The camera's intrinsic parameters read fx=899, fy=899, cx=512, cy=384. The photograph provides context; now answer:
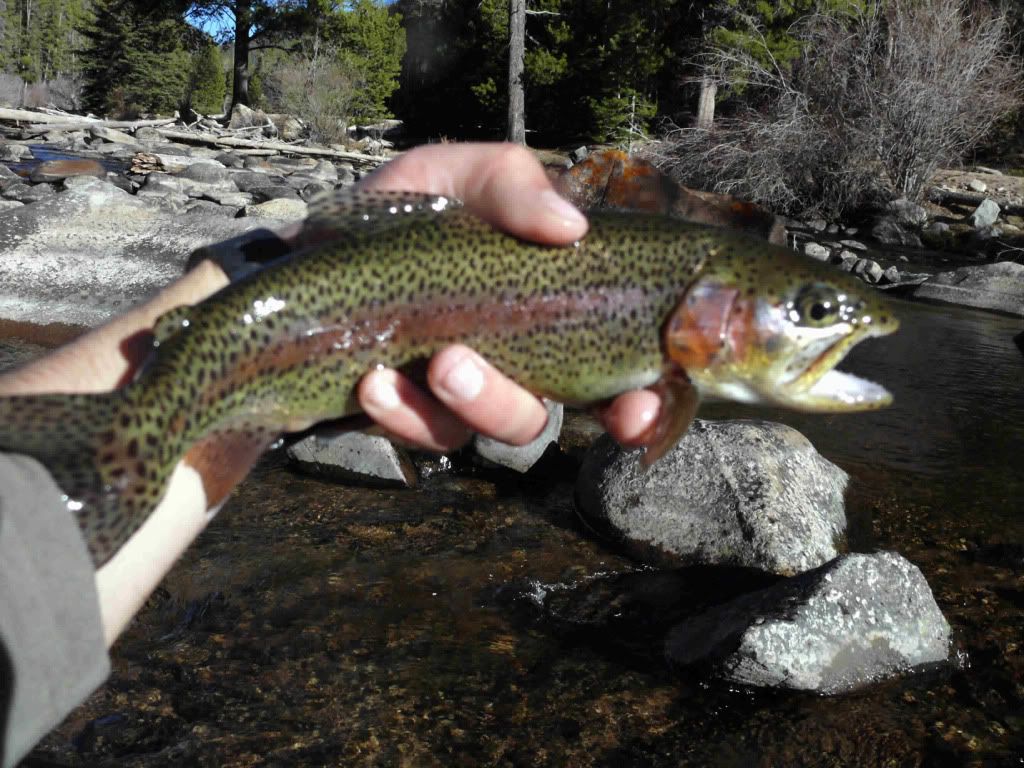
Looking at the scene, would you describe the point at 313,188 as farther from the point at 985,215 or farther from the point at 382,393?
the point at 382,393

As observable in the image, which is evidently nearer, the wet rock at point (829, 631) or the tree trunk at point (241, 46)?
the wet rock at point (829, 631)

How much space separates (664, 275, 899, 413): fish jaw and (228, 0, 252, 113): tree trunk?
47.8m

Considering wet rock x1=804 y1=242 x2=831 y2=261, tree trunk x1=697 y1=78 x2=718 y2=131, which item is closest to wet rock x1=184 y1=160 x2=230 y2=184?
wet rock x1=804 y1=242 x2=831 y2=261

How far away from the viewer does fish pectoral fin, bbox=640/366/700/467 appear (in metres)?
3.10

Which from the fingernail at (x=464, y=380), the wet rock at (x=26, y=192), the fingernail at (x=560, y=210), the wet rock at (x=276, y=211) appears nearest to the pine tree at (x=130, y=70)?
the wet rock at (x=26, y=192)

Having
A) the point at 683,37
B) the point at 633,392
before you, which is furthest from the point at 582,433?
the point at 683,37

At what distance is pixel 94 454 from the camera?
2.51 meters

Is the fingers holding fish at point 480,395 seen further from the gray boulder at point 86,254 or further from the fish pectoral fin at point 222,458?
the gray boulder at point 86,254

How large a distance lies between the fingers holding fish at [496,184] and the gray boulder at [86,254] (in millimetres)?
9209

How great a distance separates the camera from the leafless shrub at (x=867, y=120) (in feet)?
90.0

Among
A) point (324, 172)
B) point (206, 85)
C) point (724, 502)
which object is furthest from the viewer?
point (206, 85)

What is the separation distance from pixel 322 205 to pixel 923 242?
2625 cm

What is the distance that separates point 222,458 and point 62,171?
21197mm

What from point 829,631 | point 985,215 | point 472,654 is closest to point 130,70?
point 985,215
